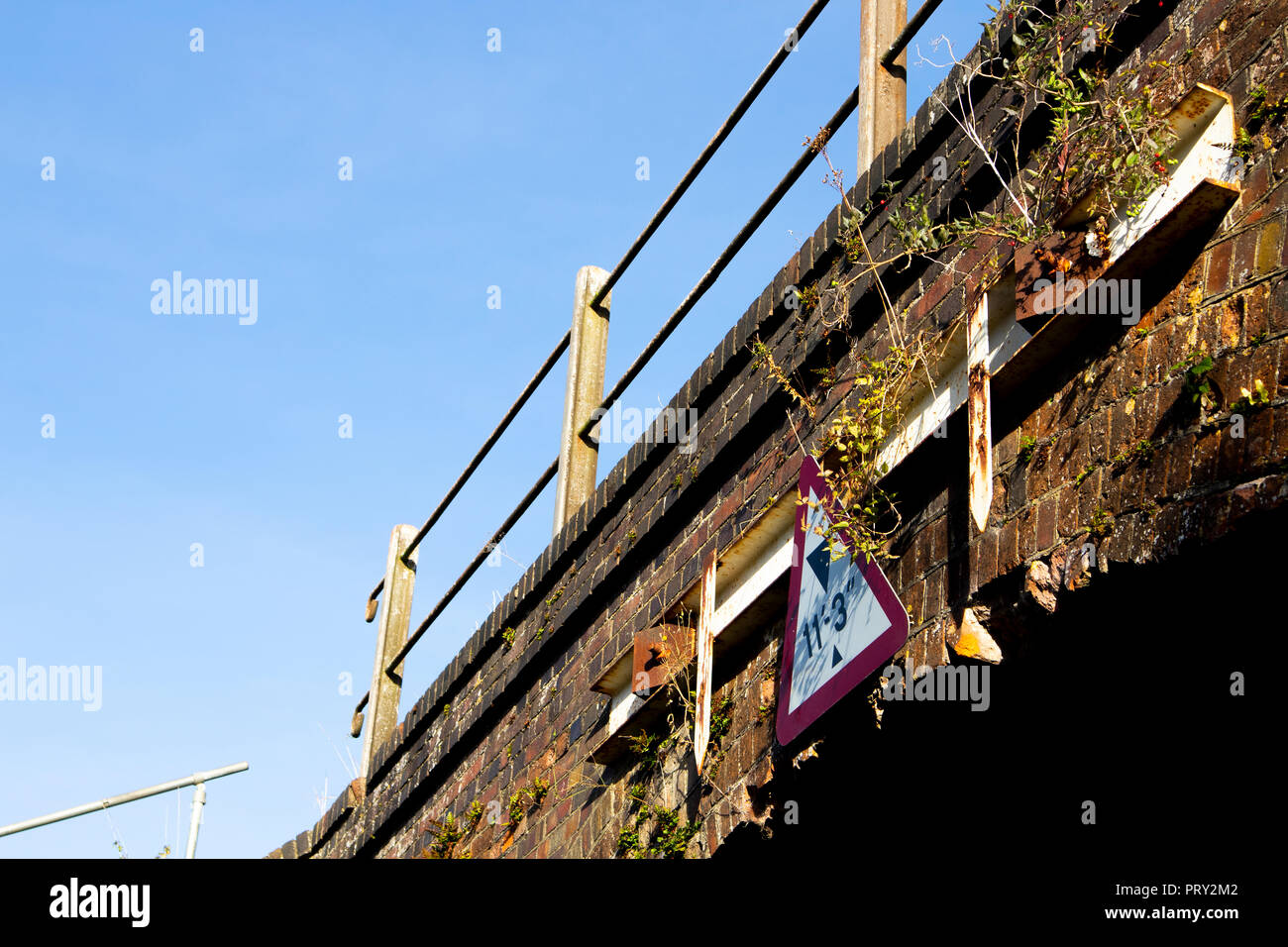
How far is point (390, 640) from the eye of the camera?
8.16 meters

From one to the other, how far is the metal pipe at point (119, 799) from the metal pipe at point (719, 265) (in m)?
8.66

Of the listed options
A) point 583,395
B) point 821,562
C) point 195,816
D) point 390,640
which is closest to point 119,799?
point 195,816

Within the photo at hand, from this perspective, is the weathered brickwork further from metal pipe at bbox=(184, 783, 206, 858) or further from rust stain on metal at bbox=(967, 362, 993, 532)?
metal pipe at bbox=(184, 783, 206, 858)

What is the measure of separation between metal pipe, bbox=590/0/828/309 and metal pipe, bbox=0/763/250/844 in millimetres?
8857

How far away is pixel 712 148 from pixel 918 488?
215cm

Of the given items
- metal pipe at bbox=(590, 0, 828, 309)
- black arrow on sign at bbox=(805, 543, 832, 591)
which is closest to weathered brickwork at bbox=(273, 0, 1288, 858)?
black arrow on sign at bbox=(805, 543, 832, 591)

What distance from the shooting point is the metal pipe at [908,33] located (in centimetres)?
439

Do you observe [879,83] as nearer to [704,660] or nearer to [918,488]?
[918,488]

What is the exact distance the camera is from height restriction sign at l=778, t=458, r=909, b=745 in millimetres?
3680
